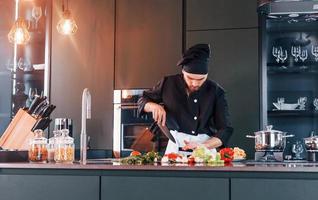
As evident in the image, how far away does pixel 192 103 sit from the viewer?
2.89m

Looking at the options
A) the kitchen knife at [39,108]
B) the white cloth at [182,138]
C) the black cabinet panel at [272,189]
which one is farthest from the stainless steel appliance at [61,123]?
the black cabinet panel at [272,189]

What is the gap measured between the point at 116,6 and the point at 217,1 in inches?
30.0

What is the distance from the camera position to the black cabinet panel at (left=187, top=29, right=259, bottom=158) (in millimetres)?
3639

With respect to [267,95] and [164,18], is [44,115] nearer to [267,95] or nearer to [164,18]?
[164,18]

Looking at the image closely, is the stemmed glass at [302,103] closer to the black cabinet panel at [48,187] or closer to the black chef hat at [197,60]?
the black chef hat at [197,60]

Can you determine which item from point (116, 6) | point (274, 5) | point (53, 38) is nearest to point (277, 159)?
point (274, 5)

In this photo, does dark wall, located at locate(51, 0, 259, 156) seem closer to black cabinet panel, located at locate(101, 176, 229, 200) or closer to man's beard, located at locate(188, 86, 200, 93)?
man's beard, located at locate(188, 86, 200, 93)

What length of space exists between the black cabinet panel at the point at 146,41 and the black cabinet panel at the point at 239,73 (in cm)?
24

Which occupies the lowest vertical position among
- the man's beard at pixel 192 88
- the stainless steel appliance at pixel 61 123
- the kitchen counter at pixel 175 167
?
the kitchen counter at pixel 175 167

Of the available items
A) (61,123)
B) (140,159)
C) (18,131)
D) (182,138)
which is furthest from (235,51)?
(140,159)

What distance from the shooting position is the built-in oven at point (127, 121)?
12.6 ft

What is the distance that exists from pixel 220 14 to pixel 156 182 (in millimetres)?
2135

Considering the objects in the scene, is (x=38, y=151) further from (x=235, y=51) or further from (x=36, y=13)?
(x=36, y=13)

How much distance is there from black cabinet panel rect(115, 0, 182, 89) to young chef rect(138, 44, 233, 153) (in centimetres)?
82
